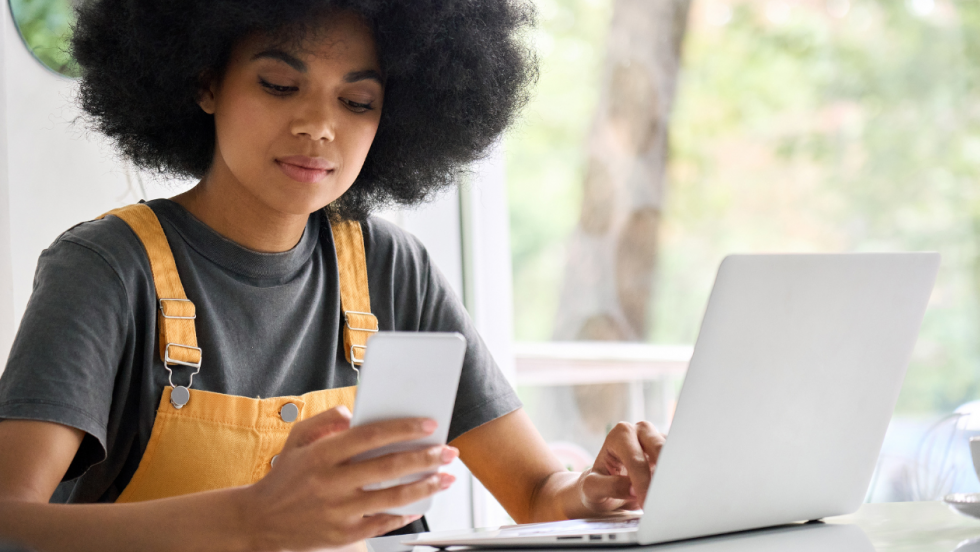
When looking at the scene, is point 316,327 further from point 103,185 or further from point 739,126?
point 739,126

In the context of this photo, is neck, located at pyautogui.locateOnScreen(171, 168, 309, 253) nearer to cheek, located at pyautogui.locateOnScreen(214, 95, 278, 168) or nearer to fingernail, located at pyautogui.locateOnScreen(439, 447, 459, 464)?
cheek, located at pyautogui.locateOnScreen(214, 95, 278, 168)

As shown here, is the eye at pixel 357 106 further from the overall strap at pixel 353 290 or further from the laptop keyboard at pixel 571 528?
the laptop keyboard at pixel 571 528

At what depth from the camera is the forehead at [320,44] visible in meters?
1.03

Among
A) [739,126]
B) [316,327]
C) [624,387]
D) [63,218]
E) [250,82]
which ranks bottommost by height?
[624,387]

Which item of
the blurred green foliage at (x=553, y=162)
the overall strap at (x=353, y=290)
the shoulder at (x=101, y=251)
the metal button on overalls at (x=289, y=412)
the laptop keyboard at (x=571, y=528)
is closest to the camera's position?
the laptop keyboard at (x=571, y=528)

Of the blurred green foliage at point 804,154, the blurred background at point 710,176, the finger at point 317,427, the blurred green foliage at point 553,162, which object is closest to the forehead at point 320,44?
the finger at point 317,427

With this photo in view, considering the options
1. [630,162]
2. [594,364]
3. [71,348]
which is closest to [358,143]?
[71,348]

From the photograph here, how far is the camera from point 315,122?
103cm

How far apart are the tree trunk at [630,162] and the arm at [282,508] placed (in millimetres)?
3280

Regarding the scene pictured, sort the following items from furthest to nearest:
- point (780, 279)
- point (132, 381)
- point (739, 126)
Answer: point (739, 126) → point (132, 381) → point (780, 279)

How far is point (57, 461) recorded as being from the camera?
834 millimetres

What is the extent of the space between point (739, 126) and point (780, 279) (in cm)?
339

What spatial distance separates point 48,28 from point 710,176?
3.07 metres

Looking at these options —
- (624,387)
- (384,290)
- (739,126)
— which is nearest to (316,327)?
(384,290)
